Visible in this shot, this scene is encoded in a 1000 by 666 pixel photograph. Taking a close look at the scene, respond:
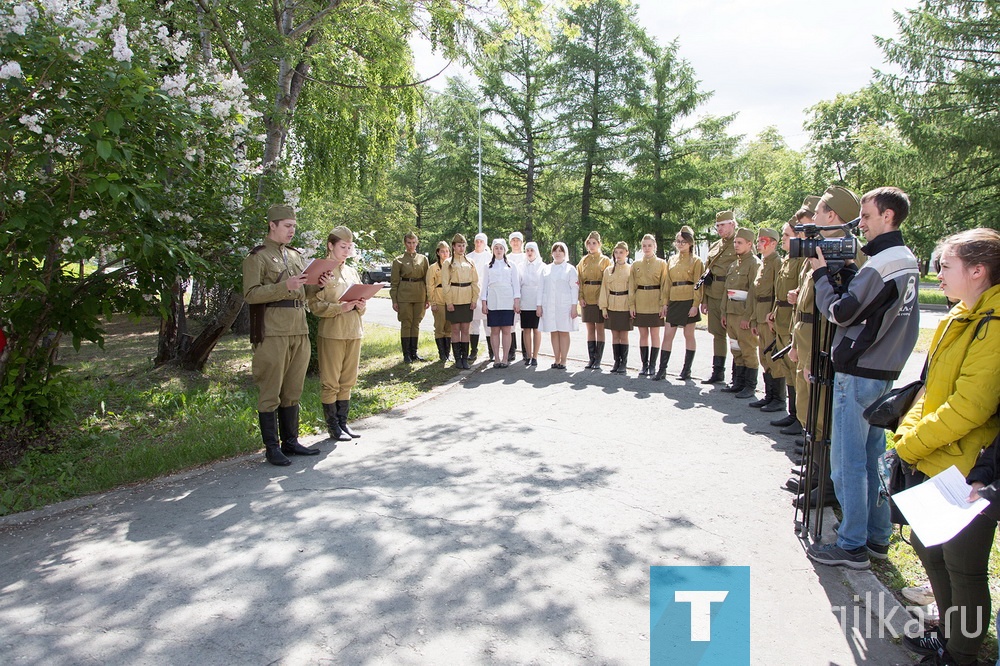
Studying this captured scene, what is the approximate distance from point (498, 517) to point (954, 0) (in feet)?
86.4

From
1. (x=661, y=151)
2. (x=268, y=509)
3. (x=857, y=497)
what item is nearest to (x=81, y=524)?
(x=268, y=509)

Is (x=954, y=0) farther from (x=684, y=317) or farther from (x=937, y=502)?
(x=937, y=502)

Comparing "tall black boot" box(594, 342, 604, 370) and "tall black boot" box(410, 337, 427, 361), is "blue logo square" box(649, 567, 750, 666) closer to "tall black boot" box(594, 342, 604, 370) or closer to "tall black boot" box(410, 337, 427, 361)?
"tall black boot" box(594, 342, 604, 370)

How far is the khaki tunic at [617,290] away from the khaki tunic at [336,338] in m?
4.49

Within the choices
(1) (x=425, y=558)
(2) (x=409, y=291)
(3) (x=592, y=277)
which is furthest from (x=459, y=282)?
(1) (x=425, y=558)

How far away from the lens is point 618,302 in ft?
32.9

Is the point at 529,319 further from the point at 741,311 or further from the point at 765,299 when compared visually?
the point at 765,299

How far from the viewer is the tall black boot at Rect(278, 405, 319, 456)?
6.32 metres

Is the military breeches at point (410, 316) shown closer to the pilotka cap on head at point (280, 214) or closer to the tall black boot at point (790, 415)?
the pilotka cap on head at point (280, 214)

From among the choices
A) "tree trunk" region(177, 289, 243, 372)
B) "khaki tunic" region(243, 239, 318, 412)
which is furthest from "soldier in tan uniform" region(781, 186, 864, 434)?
"tree trunk" region(177, 289, 243, 372)

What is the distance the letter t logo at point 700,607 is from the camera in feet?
11.0

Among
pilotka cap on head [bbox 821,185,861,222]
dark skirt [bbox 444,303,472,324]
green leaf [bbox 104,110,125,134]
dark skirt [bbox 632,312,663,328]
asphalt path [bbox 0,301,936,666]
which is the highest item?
green leaf [bbox 104,110,125,134]

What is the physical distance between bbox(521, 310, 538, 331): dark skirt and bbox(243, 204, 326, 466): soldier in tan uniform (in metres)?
5.15

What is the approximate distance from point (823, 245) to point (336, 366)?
4622 millimetres
